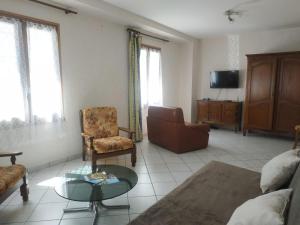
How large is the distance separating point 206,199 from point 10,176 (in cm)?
174

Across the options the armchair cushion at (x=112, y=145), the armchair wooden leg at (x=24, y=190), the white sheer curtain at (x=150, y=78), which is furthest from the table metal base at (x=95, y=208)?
the white sheer curtain at (x=150, y=78)

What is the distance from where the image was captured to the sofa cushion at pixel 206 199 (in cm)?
134

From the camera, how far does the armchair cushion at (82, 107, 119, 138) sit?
11.5ft

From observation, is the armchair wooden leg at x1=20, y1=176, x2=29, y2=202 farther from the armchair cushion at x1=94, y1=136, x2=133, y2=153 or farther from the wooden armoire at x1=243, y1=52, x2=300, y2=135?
the wooden armoire at x1=243, y1=52, x2=300, y2=135

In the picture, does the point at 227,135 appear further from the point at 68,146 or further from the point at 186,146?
the point at 68,146

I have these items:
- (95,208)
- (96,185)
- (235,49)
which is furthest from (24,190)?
(235,49)

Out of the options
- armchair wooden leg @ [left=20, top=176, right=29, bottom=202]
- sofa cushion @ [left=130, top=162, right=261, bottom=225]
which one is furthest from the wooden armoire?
armchair wooden leg @ [left=20, top=176, right=29, bottom=202]

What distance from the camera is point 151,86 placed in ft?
17.6

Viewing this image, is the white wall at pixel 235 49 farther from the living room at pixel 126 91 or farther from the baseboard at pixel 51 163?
the baseboard at pixel 51 163

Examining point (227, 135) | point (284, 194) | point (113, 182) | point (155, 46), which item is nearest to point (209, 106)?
point (227, 135)

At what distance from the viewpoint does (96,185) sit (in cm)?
197

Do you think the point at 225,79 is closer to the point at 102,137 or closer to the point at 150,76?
the point at 150,76

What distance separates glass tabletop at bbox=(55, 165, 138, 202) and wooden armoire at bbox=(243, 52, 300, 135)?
388 centimetres

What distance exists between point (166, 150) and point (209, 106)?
2.25m
